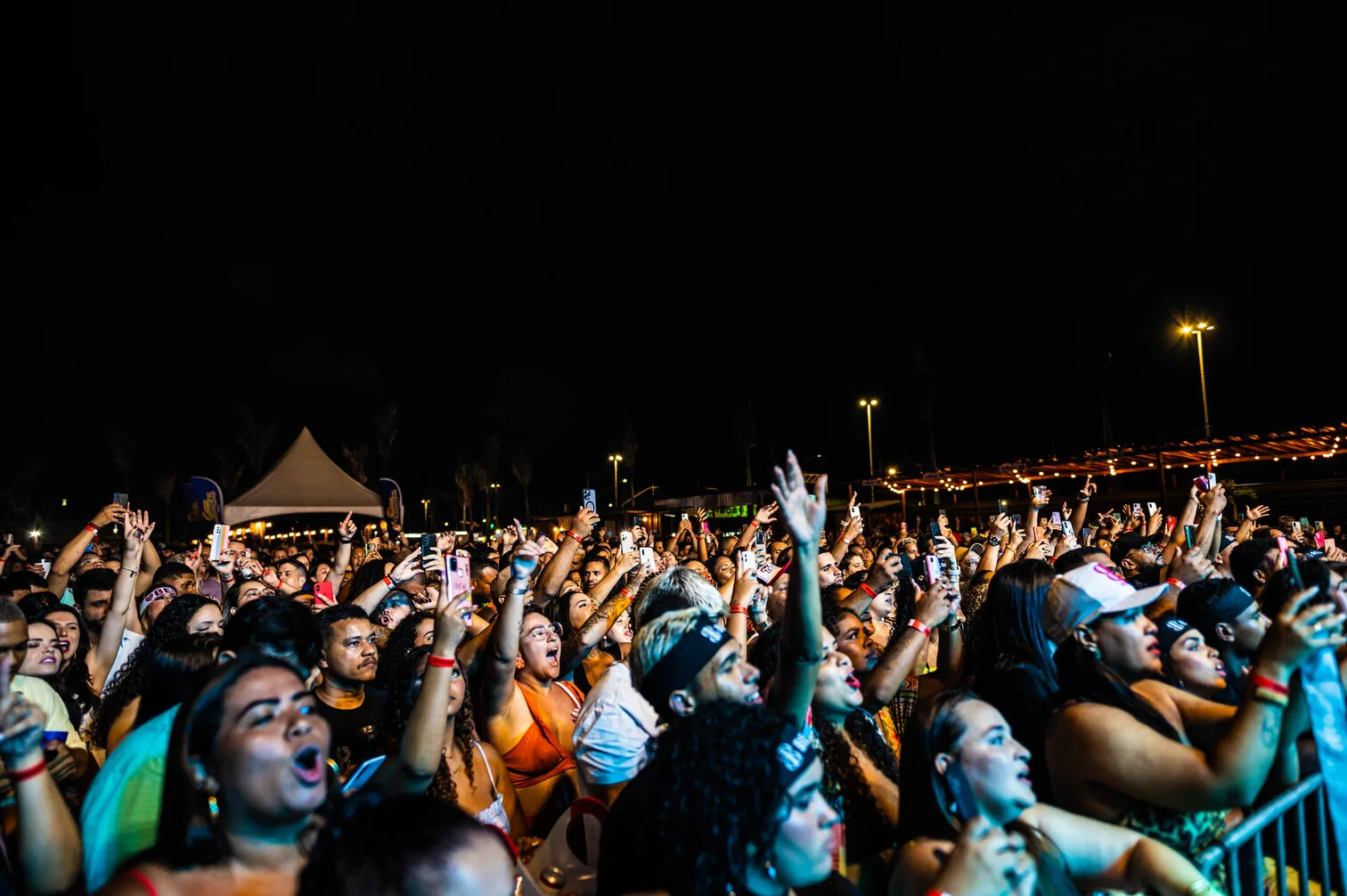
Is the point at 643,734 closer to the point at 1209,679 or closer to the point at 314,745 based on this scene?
the point at 314,745

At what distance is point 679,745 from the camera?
188 cm

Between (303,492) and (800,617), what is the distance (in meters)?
16.1

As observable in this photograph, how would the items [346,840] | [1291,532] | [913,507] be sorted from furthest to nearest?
[913,507]
[1291,532]
[346,840]

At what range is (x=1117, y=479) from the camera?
31.4m

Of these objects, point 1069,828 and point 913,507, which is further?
point 913,507

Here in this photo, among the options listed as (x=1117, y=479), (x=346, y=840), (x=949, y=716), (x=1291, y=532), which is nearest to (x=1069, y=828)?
(x=949, y=716)

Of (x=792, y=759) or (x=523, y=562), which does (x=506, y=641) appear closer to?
(x=523, y=562)

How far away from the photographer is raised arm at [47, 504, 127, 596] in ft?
24.8

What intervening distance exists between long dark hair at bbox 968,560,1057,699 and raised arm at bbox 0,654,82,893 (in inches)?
132

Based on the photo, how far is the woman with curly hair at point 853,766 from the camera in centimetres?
274

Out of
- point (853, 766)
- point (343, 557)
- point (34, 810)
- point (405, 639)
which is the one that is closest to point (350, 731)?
point (405, 639)

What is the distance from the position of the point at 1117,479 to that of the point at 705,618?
33.6 m

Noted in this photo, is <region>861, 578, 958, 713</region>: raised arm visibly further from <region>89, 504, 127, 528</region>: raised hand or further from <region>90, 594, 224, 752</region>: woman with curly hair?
<region>89, 504, 127, 528</region>: raised hand

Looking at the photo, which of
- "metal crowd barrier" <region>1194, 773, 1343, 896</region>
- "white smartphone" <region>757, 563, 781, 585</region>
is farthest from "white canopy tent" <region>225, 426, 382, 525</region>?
"metal crowd barrier" <region>1194, 773, 1343, 896</region>
